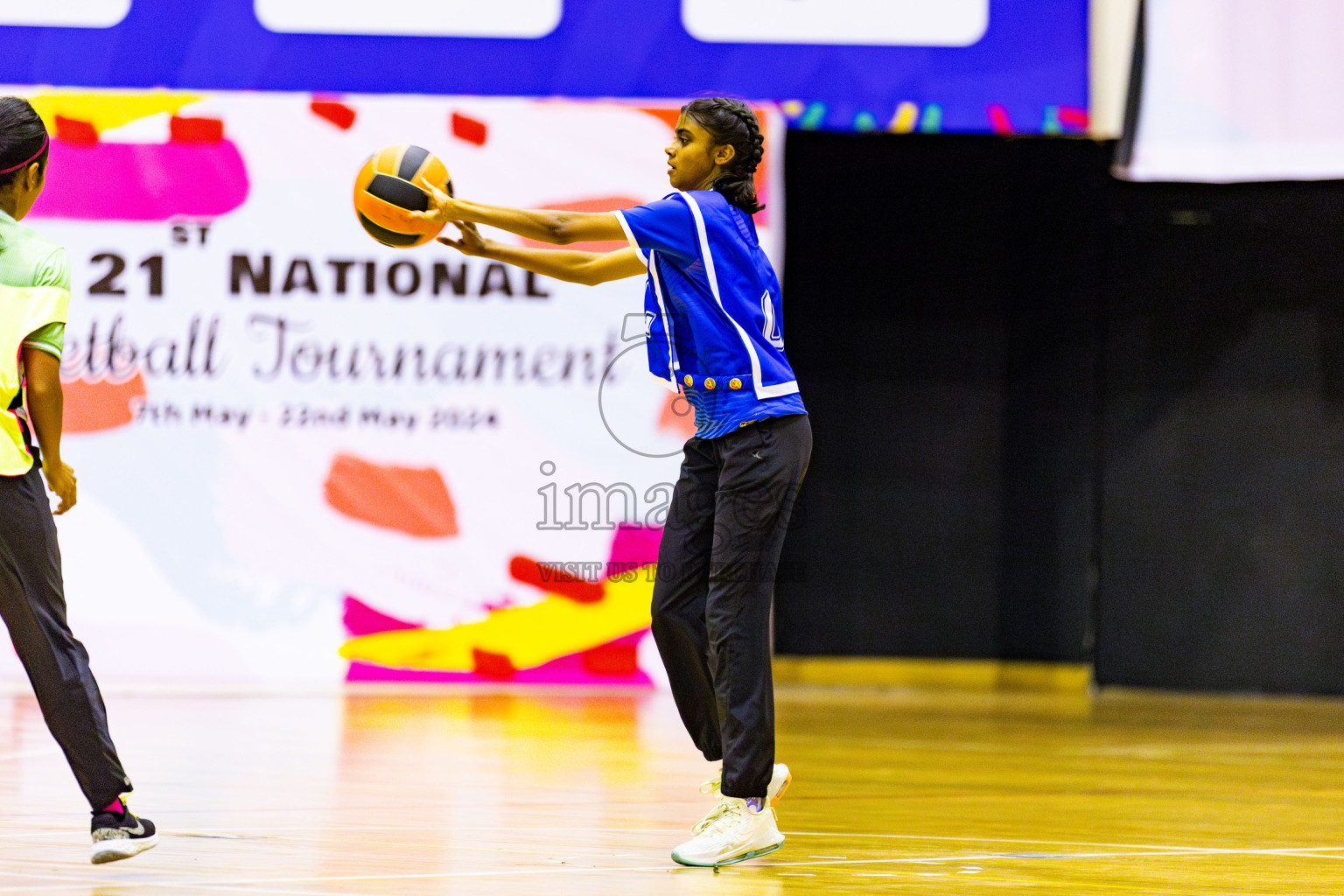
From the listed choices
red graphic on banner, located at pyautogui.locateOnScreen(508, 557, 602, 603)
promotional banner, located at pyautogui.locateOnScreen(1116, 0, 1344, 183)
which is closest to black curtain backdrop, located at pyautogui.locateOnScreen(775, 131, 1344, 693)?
promotional banner, located at pyautogui.locateOnScreen(1116, 0, 1344, 183)

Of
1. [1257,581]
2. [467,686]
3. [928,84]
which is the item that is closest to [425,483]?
[467,686]

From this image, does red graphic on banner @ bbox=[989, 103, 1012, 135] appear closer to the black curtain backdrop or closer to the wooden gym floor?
the black curtain backdrop

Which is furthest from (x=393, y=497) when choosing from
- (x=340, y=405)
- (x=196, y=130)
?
(x=196, y=130)

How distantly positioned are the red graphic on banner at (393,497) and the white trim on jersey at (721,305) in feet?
13.1

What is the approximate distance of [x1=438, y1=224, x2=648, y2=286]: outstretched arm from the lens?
2.88m

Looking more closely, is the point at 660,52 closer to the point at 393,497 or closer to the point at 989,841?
the point at 393,497

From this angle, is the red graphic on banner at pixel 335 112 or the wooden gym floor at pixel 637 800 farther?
the red graphic on banner at pixel 335 112

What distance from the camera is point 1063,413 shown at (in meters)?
7.62

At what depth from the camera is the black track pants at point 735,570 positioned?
2.98 m

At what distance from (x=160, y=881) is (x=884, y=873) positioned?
1.32 m

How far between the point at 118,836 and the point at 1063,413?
228 inches

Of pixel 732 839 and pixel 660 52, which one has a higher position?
pixel 660 52

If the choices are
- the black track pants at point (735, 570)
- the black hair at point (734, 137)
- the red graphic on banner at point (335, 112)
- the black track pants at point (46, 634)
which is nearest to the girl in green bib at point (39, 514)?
the black track pants at point (46, 634)

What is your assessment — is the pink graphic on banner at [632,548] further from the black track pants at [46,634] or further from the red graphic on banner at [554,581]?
the black track pants at [46,634]
